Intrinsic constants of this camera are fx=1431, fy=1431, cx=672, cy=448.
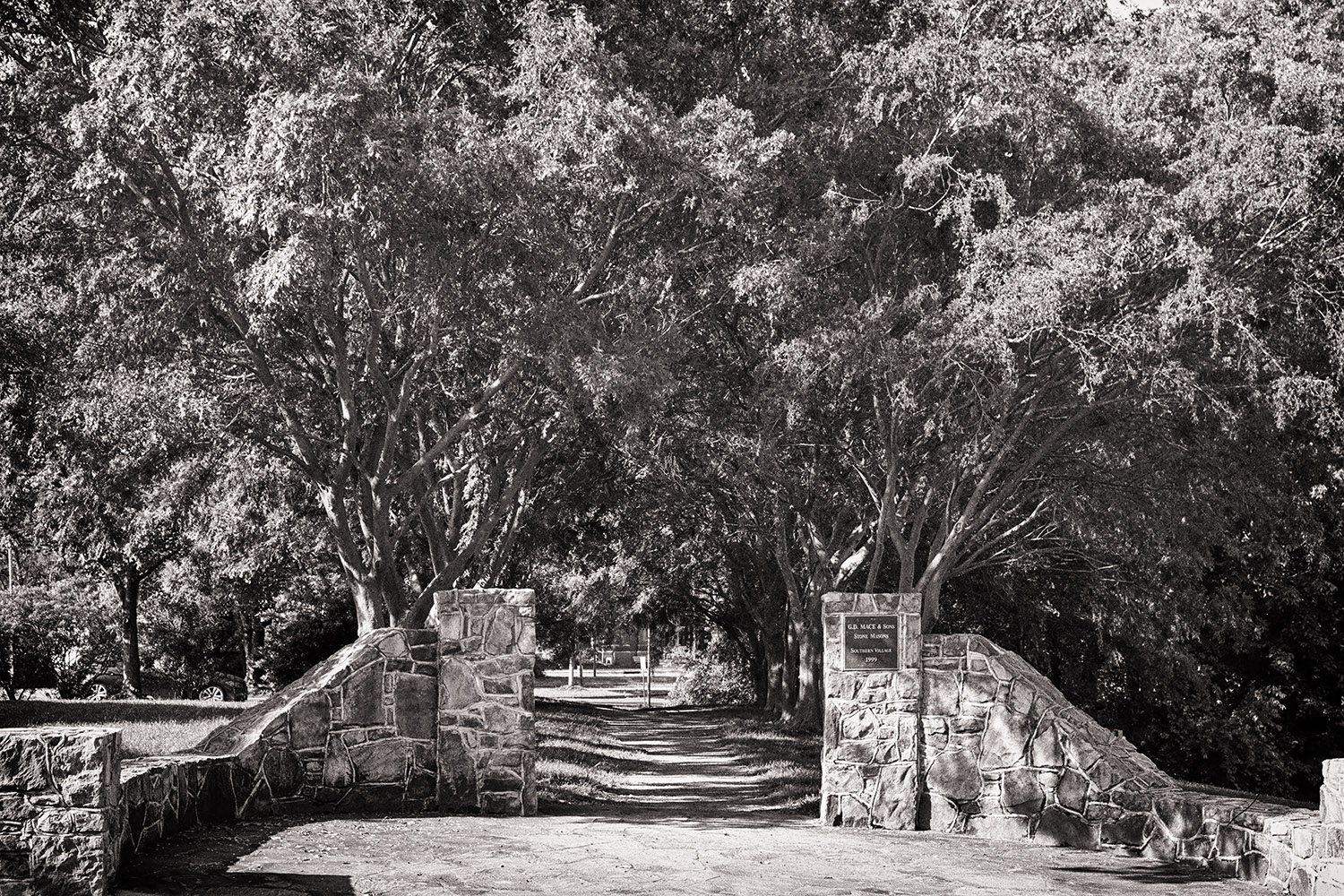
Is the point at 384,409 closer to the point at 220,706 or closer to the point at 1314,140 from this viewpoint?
the point at 220,706

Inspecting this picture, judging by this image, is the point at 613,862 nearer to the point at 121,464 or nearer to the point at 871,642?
the point at 871,642

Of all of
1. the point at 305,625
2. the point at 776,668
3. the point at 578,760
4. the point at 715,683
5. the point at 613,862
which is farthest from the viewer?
the point at 715,683

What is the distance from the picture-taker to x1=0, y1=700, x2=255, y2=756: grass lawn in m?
15.9

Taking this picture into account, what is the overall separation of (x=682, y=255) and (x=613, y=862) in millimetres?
8706

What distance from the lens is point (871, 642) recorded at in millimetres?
12711

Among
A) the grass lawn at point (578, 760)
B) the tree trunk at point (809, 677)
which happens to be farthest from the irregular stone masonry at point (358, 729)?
the tree trunk at point (809, 677)

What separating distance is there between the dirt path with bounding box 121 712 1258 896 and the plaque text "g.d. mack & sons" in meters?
1.45

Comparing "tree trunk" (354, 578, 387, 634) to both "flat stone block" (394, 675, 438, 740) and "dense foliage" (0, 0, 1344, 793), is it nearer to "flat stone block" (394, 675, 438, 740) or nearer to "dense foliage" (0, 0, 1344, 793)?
"dense foliage" (0, 0, 1344, 793)

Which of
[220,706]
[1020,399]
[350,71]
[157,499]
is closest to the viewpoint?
[350,71]

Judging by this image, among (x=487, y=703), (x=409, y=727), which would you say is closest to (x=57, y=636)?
(x=409, y=727)

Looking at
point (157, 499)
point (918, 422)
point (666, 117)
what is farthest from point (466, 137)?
point (157, 499)

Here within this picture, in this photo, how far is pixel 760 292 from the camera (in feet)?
55.1

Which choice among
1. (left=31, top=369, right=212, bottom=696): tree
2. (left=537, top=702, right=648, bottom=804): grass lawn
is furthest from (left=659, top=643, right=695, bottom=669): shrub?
(left=31, top=369, right=212, bottom=696): tree

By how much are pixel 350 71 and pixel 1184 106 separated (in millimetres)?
9310
